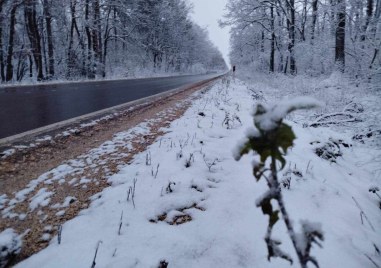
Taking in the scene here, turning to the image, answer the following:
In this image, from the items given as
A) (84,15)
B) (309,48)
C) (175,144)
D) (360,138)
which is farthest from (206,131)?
(84,15)

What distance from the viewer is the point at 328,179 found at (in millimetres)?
3107

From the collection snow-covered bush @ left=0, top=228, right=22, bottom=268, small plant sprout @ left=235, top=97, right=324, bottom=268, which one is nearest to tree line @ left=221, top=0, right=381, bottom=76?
small plant sprout @ left=235, top=97, right=324, bottom=268

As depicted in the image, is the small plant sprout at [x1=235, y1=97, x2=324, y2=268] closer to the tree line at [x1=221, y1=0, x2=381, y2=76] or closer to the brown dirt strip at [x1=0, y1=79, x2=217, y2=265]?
the brown dirt strip at [x1=0, y1=79, x2=217, y2=265]

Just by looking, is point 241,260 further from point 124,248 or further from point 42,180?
point 42,180

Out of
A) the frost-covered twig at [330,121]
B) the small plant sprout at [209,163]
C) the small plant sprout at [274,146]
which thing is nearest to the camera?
the small plant sprout at [274,146]

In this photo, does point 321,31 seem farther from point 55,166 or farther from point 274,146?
point 274,146

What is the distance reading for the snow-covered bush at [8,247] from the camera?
1715 mm

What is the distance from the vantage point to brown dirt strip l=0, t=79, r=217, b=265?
6.86ft

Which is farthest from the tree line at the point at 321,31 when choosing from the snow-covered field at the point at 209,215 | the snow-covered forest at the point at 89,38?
the snow-covered forest at the point at 89,38

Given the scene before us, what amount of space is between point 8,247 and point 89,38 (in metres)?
24.8

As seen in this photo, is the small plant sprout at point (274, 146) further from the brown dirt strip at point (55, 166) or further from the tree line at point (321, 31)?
the tree line at point (321, 31)

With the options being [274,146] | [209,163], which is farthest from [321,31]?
[274,146]

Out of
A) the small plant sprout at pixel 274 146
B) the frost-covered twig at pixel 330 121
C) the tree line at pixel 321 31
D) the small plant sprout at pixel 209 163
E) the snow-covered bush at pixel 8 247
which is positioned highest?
the tree line at pixel 321 31

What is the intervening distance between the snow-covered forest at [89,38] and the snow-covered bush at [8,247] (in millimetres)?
18728
